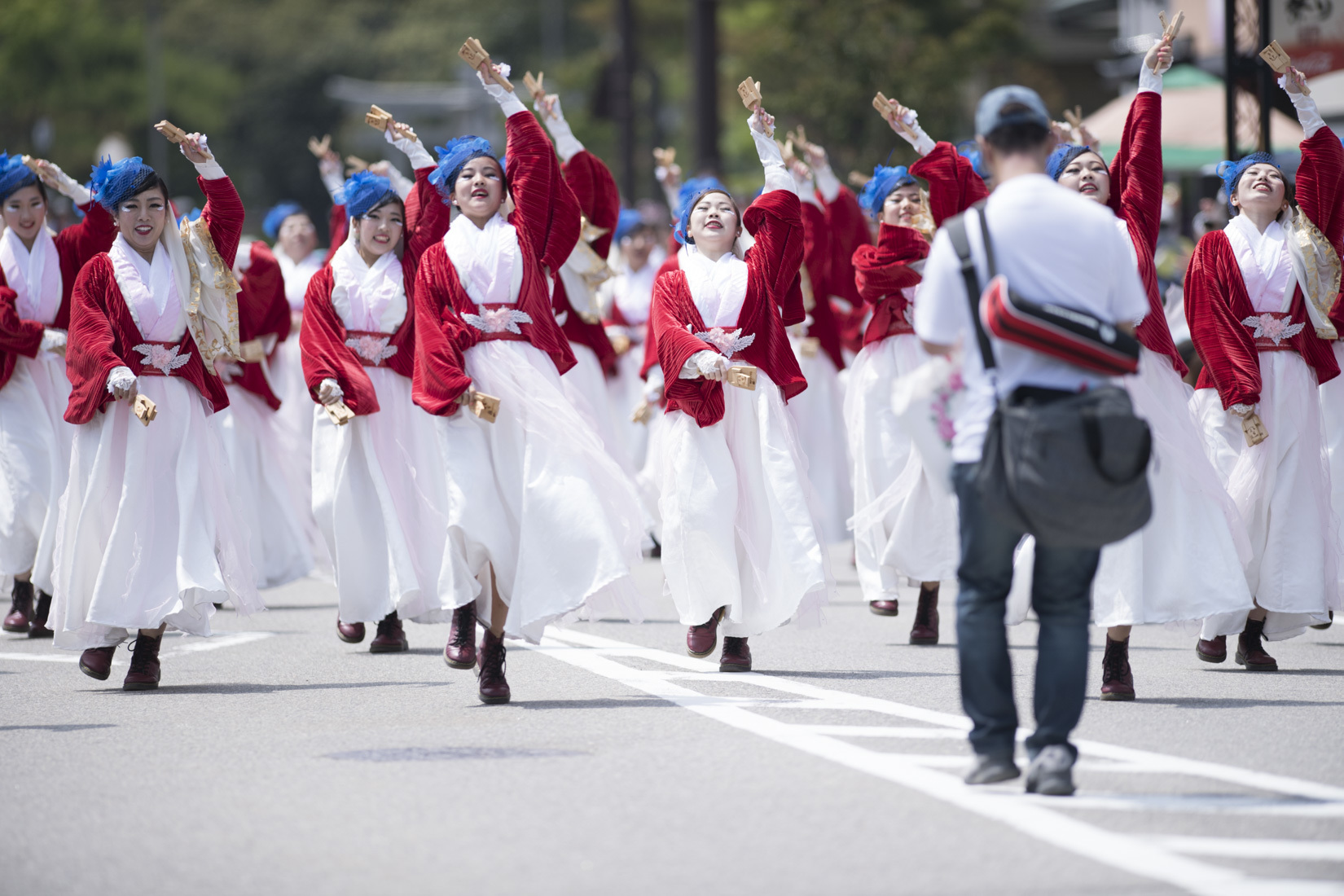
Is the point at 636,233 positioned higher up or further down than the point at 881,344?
higher up

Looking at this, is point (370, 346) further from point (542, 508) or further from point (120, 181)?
point (542, 508)

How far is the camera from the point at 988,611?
5.60m

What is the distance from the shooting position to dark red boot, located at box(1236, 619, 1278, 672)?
332 inches

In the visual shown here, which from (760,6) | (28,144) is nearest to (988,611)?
(760,6)

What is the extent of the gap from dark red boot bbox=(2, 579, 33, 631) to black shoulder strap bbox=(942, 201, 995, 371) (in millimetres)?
6686

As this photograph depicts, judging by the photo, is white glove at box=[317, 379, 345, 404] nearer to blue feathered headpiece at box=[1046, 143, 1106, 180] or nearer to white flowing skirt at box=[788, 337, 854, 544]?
blue feathered headpiece at box=[1046, 143, 1106, 180]

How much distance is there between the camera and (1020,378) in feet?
17.9

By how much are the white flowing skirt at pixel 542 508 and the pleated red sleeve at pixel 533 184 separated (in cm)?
52

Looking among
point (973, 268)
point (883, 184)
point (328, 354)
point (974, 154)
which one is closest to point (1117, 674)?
point (973, 268)

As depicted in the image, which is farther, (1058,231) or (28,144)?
(28,144)

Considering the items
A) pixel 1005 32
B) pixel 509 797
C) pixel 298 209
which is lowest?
pixel 509 797

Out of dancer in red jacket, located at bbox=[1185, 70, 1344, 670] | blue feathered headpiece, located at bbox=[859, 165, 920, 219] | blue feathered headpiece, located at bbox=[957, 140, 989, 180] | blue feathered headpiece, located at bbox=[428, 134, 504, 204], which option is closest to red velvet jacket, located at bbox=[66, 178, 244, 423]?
blue feathered headpiece, located at bbox=[428, 134, 504, 204]

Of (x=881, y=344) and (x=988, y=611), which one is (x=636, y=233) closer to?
(x=881, y=344)

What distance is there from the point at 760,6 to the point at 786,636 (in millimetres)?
26191
